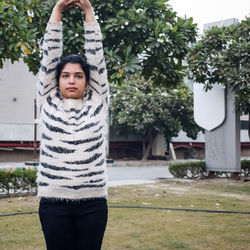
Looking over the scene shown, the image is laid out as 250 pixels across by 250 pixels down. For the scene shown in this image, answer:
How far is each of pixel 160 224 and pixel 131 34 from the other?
12.3 ft

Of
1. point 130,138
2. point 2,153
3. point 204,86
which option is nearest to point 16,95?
point 2,153

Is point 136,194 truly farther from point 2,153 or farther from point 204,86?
point 2,153

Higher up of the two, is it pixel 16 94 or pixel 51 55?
pixel 16 94

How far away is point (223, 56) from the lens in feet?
43.5

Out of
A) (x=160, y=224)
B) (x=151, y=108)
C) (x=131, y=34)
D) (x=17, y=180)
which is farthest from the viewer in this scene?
(x=151, y=108)

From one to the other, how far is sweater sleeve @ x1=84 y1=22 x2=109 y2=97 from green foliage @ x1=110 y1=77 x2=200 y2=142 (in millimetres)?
21477

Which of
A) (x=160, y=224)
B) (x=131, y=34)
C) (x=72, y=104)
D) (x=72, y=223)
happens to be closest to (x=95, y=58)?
(x=72, y=104)

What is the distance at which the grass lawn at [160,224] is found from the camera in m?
5.71

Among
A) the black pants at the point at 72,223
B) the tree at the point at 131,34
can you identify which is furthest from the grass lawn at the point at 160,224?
the black pants at the point at 72,223

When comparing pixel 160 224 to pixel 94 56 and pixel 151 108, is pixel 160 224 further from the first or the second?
pixel 151 108

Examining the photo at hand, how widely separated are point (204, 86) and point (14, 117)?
51.4 ft

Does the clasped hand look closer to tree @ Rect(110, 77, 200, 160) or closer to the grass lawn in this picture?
the grass lawn

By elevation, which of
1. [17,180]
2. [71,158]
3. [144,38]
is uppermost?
[144,38]

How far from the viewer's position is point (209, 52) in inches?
530
